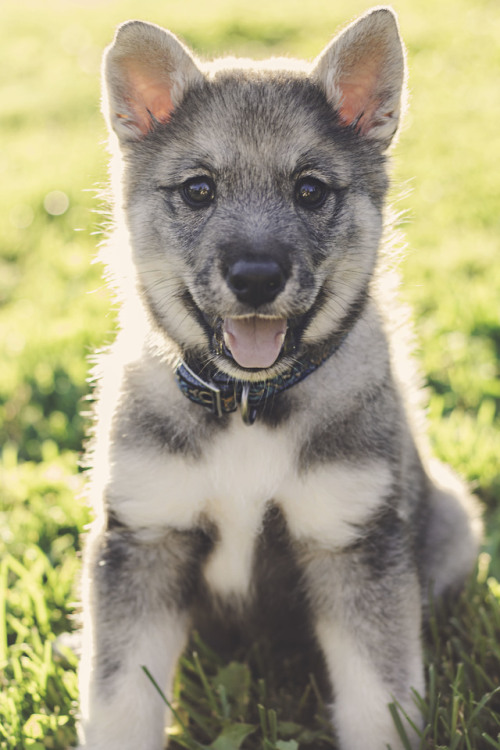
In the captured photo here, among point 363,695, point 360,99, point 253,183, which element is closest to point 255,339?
point 253,183

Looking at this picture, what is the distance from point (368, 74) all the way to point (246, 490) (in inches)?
54.6

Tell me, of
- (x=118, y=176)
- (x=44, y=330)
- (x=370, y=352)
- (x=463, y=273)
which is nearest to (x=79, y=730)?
(x=370, y=352)

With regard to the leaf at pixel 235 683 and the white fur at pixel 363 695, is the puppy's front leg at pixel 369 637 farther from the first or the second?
the leaf at pixel 235 683

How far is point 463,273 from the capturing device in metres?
5.81

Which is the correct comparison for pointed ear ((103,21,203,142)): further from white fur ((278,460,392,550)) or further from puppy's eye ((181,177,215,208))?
white fur ((278,460,392,550))

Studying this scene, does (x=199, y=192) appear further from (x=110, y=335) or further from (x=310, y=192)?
(x=110, y=335)

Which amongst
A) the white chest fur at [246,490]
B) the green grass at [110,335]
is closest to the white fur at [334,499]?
the white chest fur at [246,490]

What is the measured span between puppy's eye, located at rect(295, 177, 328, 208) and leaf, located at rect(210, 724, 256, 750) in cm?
164

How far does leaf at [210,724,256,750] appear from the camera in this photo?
2592mm

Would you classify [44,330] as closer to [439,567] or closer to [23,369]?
[23,369]

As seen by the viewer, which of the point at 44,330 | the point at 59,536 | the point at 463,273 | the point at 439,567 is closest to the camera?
the point at 439,567

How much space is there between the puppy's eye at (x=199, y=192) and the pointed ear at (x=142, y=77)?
320 mm

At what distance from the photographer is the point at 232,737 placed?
262 cm

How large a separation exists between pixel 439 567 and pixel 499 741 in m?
0.83
